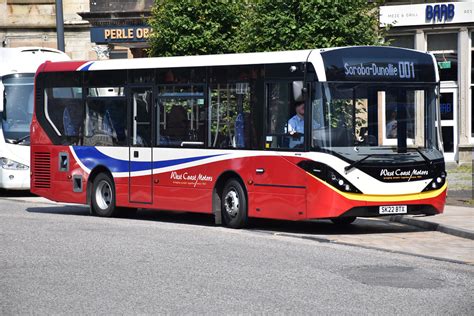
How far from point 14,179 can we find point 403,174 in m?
12.8

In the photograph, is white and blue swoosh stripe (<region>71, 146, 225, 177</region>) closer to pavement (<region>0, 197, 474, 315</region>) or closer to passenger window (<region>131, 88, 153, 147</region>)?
passenger window (<region>131, 88, 153, 147</region>)

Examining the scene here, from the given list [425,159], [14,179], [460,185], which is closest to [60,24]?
[14,179]

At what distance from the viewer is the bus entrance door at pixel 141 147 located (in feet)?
66.8

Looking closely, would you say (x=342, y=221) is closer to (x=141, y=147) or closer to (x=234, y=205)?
(x=234, y=205)

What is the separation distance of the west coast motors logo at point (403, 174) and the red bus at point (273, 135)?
15 millimetres

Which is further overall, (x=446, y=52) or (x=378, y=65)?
(x=446, y=52)

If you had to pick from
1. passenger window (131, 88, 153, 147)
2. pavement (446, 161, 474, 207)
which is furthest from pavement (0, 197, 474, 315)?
pavement (446, 161, 474, 207)

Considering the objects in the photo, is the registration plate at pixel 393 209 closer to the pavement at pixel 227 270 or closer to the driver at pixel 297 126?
the pavement at pixel 227 270

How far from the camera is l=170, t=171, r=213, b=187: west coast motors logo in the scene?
754 inches

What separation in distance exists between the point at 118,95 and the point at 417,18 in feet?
48.4

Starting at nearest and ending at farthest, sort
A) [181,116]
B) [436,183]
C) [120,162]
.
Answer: [436,183] → [181,116] → [120,162]

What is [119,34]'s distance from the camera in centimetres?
3884

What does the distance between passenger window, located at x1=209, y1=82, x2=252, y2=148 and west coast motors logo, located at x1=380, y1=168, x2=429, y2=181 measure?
2311 mm

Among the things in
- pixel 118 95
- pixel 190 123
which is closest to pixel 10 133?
pixel 118 95
